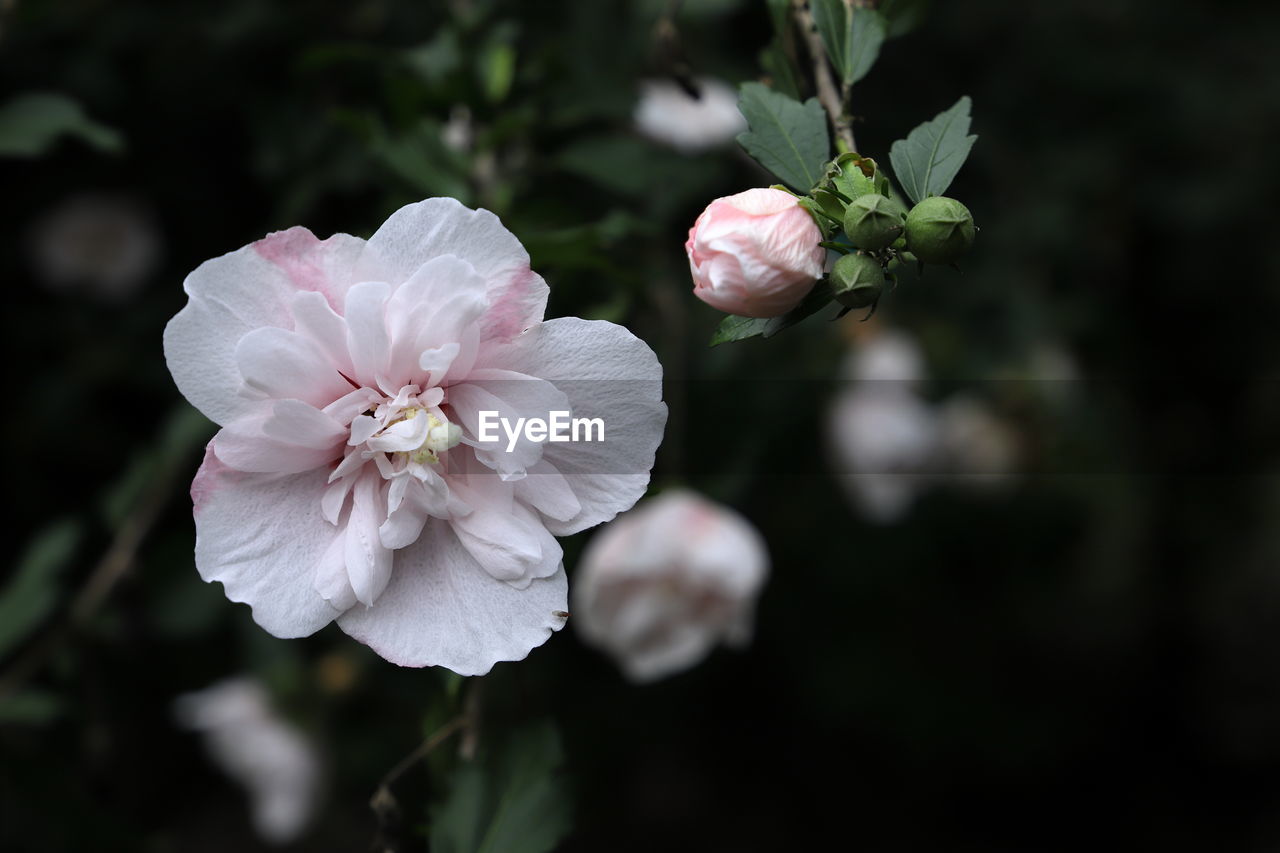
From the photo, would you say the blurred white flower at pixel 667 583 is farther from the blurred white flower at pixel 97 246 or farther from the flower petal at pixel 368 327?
the blurred white flower at pixel 97 246

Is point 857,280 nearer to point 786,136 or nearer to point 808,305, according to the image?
point 808,305

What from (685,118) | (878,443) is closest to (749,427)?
(878,443)

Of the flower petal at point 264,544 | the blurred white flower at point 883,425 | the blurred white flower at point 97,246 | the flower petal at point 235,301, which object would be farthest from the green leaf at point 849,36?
the blurred white flower at point 97,246

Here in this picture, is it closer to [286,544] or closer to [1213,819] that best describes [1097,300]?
[1213,819]

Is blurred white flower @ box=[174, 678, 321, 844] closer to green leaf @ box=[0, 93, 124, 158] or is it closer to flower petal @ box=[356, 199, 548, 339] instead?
green leaf @ box=[0, 93, 124, 158]

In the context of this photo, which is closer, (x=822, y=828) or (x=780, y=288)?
(x=780, y=288)

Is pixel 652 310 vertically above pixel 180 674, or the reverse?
pixel 652 310

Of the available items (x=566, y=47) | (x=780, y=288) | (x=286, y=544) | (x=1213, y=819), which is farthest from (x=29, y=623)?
(x=1213, y=819)

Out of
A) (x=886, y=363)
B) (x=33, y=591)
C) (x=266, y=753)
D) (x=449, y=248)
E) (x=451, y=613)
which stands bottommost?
(x=266, y=753)
